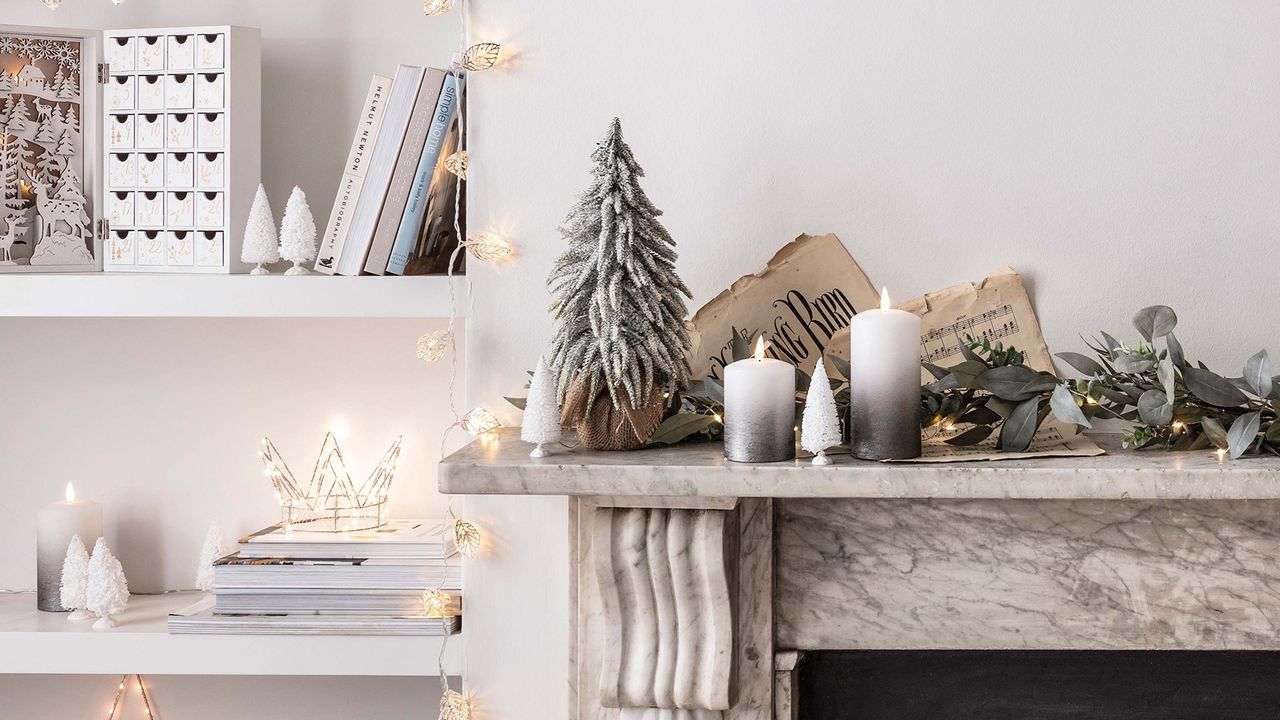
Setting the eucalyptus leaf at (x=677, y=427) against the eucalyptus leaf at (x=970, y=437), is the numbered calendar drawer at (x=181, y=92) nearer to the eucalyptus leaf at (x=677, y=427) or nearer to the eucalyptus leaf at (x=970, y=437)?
the eucalyptus leaf at (x=677, y=427)

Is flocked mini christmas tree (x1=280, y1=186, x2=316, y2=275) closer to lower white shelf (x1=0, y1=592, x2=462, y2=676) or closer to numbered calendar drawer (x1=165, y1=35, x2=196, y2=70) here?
numbered calendar drawer (x1=165, y1=35, x2=196, y2=70)

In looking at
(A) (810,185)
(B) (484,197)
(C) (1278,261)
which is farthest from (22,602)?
(C) (1278,261)

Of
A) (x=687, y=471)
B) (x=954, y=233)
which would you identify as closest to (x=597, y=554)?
(x=687, y=471)

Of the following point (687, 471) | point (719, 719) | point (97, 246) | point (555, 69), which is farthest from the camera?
point (97, 246)

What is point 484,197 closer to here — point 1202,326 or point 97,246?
point 97,246

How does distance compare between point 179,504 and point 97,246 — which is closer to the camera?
point 97,246

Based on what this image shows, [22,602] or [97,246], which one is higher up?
[97,246]

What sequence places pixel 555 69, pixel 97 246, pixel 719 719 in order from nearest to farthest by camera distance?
pixel 719 719 → pixel 555 69 → pixel 97 246

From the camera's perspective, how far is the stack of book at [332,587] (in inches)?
47.5

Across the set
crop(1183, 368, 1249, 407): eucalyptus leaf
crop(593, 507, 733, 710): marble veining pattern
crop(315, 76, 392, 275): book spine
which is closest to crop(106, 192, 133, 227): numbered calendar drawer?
crop(315, 76, 392, 275): book spine

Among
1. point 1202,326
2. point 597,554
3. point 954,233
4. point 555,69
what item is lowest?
point 597,554

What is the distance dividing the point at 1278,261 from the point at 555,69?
83cm

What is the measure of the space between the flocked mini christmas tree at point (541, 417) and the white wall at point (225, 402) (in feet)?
1.54

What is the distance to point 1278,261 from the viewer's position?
1.11 metres
